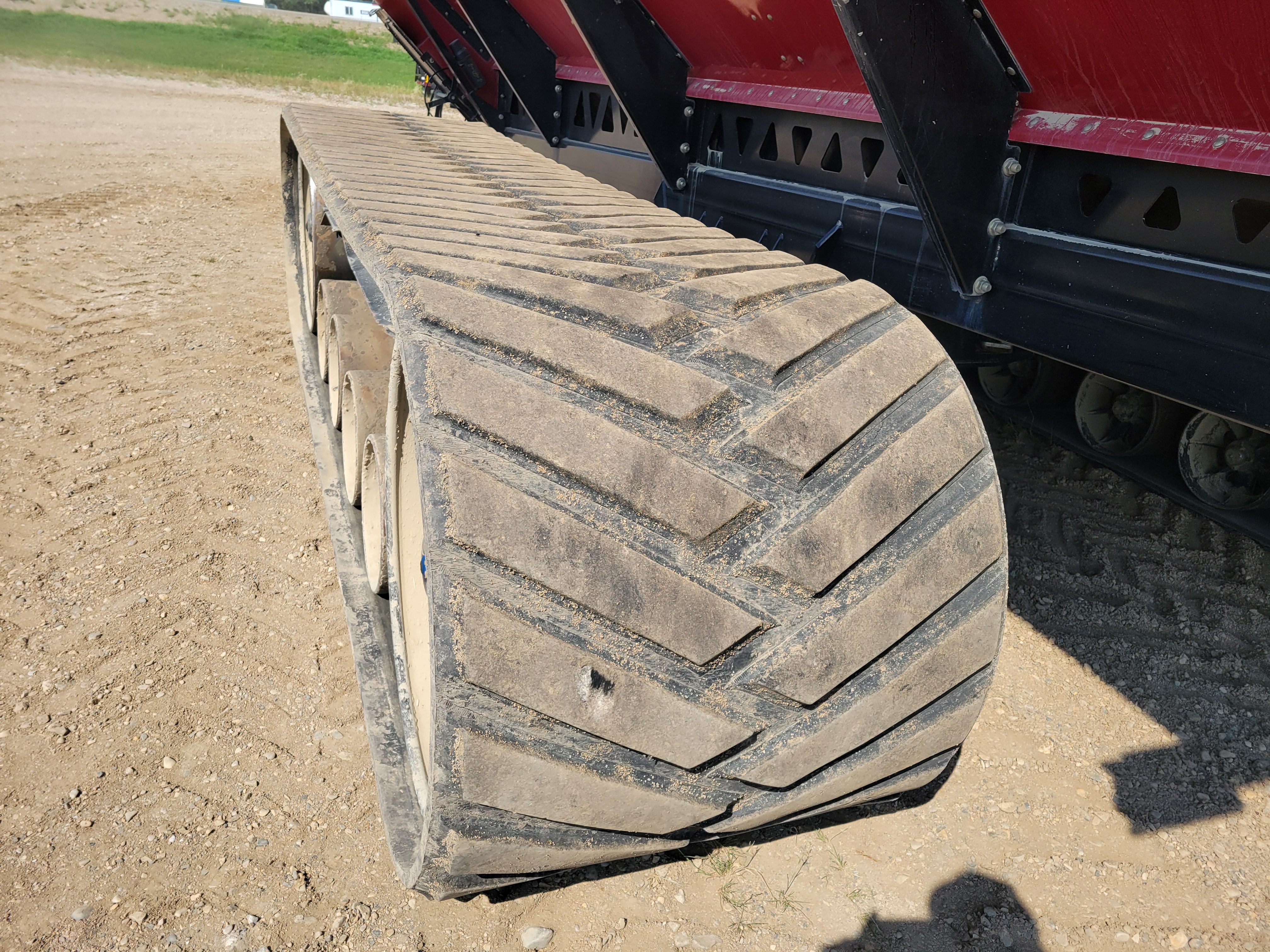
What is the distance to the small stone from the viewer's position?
1.61 meters

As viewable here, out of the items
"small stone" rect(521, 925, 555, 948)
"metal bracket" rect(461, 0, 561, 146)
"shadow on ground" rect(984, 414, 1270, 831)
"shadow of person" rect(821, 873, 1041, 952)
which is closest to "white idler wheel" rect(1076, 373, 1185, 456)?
"shadow on ground" rect(984, 414, 1270, 831)

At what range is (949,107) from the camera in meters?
1.84

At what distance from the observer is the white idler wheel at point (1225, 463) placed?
275 centimetres

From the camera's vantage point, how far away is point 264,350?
4.62m

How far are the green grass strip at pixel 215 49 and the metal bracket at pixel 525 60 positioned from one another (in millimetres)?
19989

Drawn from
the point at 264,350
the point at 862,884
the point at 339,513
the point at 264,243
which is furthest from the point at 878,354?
the point at 264,243

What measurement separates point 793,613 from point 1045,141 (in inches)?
45.9

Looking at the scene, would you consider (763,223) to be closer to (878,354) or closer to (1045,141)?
(1045,141)

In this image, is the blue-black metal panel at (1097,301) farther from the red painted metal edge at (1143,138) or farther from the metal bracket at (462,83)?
the metal bracket at (462,83)

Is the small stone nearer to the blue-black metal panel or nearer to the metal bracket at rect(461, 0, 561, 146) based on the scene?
the blue-black metal panel

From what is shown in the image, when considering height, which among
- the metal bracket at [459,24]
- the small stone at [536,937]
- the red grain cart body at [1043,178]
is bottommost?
the small stone at [536,937]

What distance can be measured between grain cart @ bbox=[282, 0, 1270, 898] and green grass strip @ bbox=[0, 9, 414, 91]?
77.8 feet

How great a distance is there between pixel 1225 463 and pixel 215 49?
32986mm

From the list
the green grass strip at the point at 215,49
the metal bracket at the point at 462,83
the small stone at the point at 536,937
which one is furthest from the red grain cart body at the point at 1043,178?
the green grass strip at the point at 215,49
